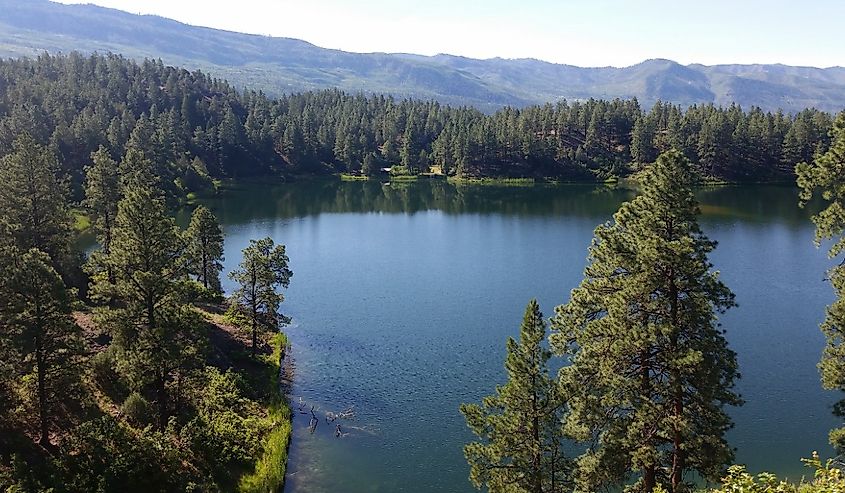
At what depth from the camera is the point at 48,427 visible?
→ 99.1 ft

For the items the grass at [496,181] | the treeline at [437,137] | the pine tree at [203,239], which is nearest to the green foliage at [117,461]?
the pine tree at [203,239]

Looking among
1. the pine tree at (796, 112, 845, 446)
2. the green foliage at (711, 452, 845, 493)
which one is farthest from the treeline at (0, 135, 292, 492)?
the pine tree at (796, 112, 845, 446)

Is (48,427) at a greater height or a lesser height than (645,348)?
lesser

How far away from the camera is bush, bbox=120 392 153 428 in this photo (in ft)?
107

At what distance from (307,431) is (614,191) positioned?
124m

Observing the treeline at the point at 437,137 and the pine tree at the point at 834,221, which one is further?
the treeline at the point at 437,137

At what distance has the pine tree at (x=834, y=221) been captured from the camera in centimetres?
2366

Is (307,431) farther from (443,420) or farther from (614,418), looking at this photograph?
(614,418)

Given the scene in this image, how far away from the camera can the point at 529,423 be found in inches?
925

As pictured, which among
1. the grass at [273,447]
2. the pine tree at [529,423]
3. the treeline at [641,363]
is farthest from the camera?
the grass at [273,447]

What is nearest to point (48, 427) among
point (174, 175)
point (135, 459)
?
point (135, 459)

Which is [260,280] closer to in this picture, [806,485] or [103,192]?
[103,192]

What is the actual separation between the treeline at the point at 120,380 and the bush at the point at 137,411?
2.9 inches

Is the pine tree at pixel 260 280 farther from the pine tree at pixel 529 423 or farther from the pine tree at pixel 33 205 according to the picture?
the pine tree at pixel 529 423
